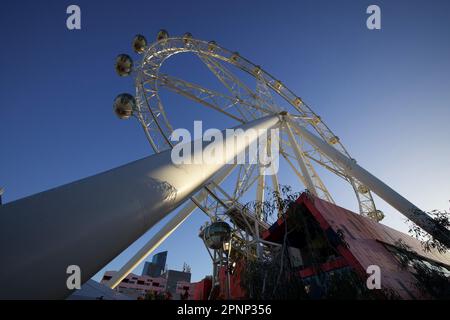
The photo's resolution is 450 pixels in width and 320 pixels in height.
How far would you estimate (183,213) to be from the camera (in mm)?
18094

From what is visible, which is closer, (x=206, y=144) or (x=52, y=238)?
(x=52, y=238)

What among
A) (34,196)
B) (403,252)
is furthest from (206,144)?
→ (403,252)

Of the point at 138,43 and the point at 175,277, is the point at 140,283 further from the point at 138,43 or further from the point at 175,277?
the point at 138,43

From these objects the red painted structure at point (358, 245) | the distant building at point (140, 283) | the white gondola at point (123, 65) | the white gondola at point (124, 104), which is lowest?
the distant building at point (140, 283)

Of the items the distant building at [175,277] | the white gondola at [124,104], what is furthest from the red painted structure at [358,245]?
the distant building at [175,277]

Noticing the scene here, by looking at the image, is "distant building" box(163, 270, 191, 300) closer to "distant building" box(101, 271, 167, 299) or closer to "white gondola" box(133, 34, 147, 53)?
"distant building" box(101, 271, 167, 299)

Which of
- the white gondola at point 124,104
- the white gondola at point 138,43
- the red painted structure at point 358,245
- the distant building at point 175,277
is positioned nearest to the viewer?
the red painted structure at point 358,245

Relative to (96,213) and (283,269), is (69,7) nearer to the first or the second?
(96,213)

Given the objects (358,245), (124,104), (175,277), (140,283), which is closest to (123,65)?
(124,104)

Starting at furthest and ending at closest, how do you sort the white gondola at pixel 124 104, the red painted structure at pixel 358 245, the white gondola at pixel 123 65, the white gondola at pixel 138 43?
the white gondola at pixel 138 43 < the white gondola at pixel 123 65 < the white gondola at pixel 124 104 < the red painted structure at pixel 358 245

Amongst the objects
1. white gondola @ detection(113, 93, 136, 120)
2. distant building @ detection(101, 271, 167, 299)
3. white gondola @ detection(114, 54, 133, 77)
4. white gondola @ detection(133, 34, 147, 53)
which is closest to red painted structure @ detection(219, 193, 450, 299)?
white gondola @ detection(113, 93, 136, 120)

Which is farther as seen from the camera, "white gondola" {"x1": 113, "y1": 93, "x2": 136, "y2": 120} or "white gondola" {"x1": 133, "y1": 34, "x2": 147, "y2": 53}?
"white gondola" {"x1": 133, "y1": 34, "x2": 147, "y2": 53}

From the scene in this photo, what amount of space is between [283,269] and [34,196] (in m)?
6.56

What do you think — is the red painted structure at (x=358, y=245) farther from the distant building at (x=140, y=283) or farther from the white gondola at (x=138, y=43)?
the distant building at (x=140, y=283)
